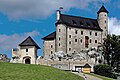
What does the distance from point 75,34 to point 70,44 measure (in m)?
4.40

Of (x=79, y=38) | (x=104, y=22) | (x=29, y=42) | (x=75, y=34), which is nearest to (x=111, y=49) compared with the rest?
(x=79, y=38)

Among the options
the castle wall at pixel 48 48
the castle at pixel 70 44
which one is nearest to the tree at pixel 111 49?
the castle at pixel 70 44

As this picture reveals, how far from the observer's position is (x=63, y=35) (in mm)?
97062

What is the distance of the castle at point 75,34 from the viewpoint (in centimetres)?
9725

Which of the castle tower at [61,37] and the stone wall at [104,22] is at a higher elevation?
the stone wall at [104,22]

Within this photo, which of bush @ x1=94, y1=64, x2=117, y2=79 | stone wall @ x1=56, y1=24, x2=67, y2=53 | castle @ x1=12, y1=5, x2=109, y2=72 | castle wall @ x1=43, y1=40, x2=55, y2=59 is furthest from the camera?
castle wall @ x1=43, y1=40, x2=55, y2=59

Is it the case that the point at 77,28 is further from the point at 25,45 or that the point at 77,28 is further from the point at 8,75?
the point at 8,75

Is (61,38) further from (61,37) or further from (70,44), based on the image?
(70,44)

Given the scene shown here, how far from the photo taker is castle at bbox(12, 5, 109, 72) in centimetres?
8800

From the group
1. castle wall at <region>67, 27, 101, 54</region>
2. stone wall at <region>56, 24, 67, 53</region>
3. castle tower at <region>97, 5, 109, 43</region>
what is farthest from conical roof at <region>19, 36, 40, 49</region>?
castle tower at <region>97, 5, 109, 43</region>

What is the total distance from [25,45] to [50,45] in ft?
36.6

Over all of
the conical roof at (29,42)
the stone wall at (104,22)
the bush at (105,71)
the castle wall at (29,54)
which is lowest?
the bush at (105,71)

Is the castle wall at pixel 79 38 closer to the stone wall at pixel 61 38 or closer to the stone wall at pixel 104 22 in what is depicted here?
the stone wall at pixel 61 38

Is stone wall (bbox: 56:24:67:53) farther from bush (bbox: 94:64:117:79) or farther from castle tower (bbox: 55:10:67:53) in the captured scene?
bush (bbox: 94:64:117:79)
